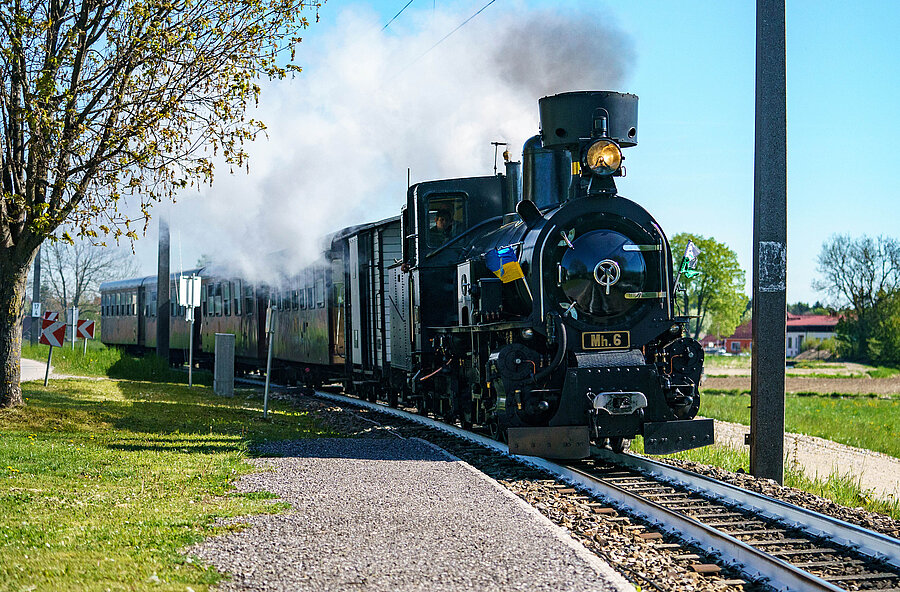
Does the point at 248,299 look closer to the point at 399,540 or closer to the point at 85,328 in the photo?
the point at 85,328

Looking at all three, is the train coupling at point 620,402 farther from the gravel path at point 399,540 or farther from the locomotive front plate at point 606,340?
the gravel path at point 399,540

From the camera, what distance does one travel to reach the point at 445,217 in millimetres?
12914

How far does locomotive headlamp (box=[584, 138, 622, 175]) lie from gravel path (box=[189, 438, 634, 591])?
353cm

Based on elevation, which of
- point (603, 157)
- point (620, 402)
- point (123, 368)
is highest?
point (603, 157)

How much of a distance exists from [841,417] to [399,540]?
25239 millimetres

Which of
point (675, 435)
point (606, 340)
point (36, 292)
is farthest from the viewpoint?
point (36, 292)

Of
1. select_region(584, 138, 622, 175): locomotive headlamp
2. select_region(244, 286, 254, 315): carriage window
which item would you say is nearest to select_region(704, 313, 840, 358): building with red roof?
select_region(244, 286, 254, 315): carriage window

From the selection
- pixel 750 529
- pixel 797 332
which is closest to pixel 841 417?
pixel 750 529

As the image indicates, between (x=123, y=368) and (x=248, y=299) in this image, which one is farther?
(x=123, y=368)

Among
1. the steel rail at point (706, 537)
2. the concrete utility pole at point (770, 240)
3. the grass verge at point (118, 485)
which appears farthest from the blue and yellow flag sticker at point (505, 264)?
the grass verge at point (118, 485)

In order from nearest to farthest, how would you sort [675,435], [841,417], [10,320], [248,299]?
[675,435] < [10,320] < [248,299] < [841,417]

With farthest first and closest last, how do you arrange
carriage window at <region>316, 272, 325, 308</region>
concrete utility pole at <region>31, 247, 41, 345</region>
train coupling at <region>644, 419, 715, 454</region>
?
1. concrete utility pole at <region>31, 247, 41, 345</region>
2. carriage window at <region>316, 272, 325, 308</region>
3. train coupling at <region>644, 419, 715, 454</region>

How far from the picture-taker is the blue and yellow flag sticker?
33.2 feet

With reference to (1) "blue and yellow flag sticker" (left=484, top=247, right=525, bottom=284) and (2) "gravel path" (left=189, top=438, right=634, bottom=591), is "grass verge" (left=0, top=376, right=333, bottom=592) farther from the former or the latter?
(1) "blue and yellow flag sticker" (left=484, top=247, right=525, bottom=284)
